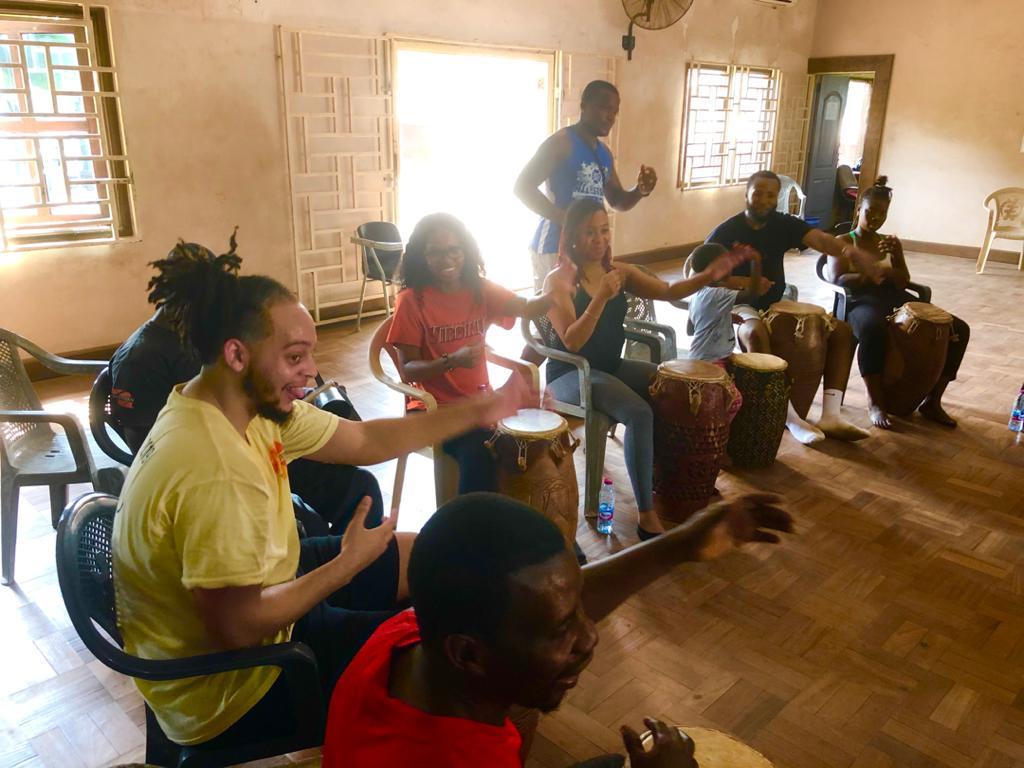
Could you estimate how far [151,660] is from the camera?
1304 millimetres

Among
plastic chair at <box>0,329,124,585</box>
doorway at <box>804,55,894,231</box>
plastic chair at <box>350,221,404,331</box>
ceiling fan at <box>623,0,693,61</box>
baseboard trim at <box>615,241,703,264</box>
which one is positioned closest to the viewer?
plastic chair at <box>0,329,124,585</box>

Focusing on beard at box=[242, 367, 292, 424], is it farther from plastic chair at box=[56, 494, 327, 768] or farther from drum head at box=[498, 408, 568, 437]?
drum head at box=[498, 408, 568, 437]

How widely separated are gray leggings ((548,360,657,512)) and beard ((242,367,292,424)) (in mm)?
1733

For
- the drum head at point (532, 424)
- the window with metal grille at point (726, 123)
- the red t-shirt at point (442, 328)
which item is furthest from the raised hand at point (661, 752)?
the window with metal grille at point (726, 123)

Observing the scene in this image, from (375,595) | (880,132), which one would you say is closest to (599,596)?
(375,595)

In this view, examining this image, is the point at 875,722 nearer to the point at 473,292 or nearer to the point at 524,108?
the point at 473,292

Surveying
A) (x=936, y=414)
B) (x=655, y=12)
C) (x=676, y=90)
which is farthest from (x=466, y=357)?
(x=676, y=90)

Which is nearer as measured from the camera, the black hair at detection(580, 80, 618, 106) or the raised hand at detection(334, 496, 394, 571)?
the raised hand at detection(334, 496, 394, 571)

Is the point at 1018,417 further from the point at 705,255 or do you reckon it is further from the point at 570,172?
the point at 570,172

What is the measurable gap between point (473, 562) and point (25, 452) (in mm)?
2397

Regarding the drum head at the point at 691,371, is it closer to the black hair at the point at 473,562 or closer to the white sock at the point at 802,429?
the white sock at the point at 802,429

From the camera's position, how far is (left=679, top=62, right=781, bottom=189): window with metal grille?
865 cm

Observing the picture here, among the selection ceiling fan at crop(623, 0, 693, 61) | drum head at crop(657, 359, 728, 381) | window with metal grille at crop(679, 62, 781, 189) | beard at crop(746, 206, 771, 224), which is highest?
ceiling fan at crop(623, 0, 693, 61)

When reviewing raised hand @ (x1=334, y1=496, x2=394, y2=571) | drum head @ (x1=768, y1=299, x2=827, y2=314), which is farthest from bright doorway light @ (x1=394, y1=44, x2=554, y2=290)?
raised hand @ (x1=334, y1=496, x2=394, y2=571)
